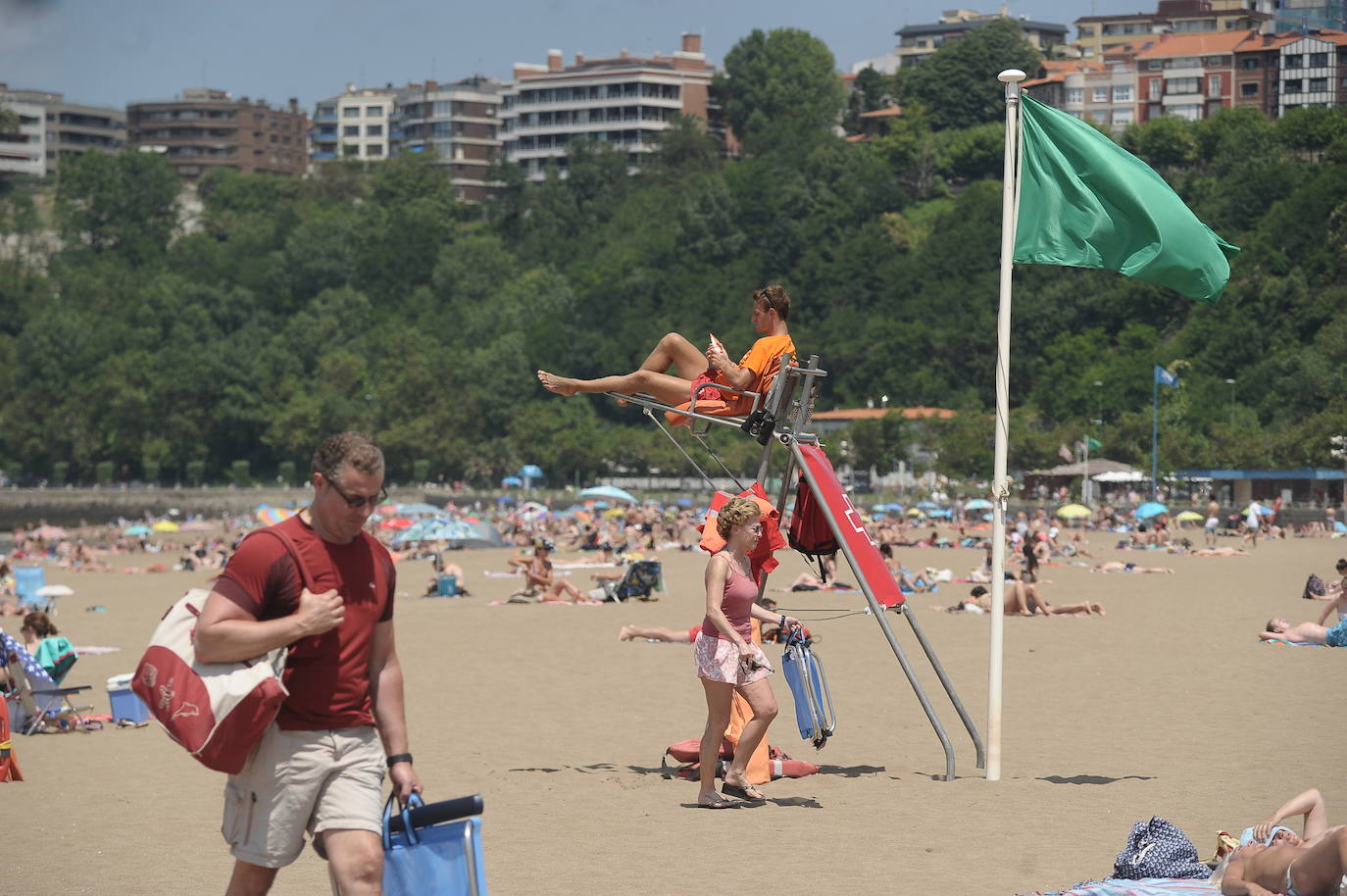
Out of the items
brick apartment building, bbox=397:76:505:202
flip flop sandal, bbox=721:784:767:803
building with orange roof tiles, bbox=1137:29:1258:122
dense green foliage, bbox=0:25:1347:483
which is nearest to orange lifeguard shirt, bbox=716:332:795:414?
flip flop sandal, bbox=721:784:767:803

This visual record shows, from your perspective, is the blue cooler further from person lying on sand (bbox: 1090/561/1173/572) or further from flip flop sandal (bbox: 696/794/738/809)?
person lying on sand (bbox: 1090/561/1173/572)

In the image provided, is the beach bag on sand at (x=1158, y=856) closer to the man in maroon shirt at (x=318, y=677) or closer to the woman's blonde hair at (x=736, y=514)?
the woman's blonde hair at (x=736, y=514)

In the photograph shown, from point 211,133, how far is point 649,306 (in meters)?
69.9

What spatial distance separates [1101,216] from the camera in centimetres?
835

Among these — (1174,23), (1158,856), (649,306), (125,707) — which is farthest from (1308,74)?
(1158,856)

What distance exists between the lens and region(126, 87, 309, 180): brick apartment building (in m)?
142

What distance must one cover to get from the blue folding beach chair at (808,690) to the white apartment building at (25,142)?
136043 mm

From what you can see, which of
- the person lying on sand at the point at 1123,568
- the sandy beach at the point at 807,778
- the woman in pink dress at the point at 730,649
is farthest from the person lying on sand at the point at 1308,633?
the person lying on sand at the point at 1123,568

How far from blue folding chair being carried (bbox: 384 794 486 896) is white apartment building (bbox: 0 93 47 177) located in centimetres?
13921

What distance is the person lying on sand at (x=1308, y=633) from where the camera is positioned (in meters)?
14.0

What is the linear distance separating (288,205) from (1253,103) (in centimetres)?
5862

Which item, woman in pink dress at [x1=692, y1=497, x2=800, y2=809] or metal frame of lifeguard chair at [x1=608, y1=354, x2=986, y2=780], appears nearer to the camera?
woman in pink dress at [x1=692, y1=497, x2=800, y2=809]

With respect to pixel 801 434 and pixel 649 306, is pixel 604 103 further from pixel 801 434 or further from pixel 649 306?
pixel 801 434

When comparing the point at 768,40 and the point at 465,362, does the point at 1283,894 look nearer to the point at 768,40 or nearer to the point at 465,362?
the point at 465,362
